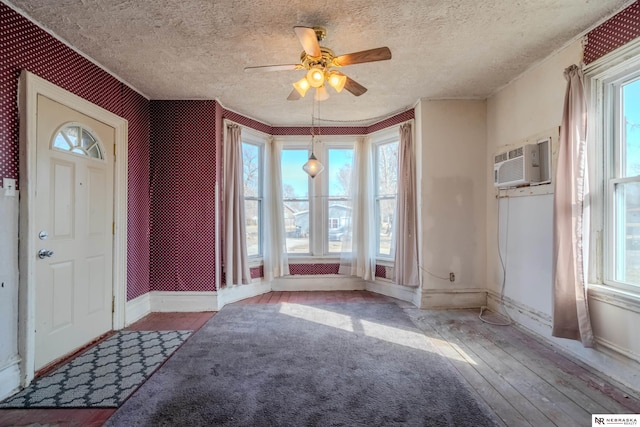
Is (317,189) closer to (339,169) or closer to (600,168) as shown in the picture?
(339,169)

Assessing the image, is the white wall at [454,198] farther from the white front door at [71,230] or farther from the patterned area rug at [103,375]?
the white front door at [71,230]

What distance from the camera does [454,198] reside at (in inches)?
158

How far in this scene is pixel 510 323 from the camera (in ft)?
11.2

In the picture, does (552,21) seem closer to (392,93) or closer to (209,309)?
(392,93)

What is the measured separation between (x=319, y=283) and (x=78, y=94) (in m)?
3.74

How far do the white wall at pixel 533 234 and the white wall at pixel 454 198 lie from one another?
4.7 inches

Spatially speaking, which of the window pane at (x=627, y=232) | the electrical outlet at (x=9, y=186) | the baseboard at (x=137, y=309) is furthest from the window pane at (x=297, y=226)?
the window pane at (x=627, y=232)

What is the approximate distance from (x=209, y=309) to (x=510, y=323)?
11.3 ft

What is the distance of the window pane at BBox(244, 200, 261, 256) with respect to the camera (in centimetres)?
475

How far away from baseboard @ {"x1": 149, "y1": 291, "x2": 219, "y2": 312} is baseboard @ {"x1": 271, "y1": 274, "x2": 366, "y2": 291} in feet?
4.00

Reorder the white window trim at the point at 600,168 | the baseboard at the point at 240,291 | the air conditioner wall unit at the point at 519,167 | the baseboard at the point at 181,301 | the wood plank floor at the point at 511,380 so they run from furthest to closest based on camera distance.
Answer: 1. the baseboard at the point at 240,291
2. the baseboard at the point at 181,301
3. the air conditioner wall unit at the point at 519,167
4. the white window trim at the point at 600,168
5. the wood plank floor at the point at 511,380

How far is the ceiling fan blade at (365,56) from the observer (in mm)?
2213

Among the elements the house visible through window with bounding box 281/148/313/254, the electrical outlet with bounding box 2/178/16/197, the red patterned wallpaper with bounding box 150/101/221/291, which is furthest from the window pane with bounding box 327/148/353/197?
the electrical outlet with bounding box 2/178/16/197

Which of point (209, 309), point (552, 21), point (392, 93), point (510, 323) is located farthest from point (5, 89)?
point (510, 323)
